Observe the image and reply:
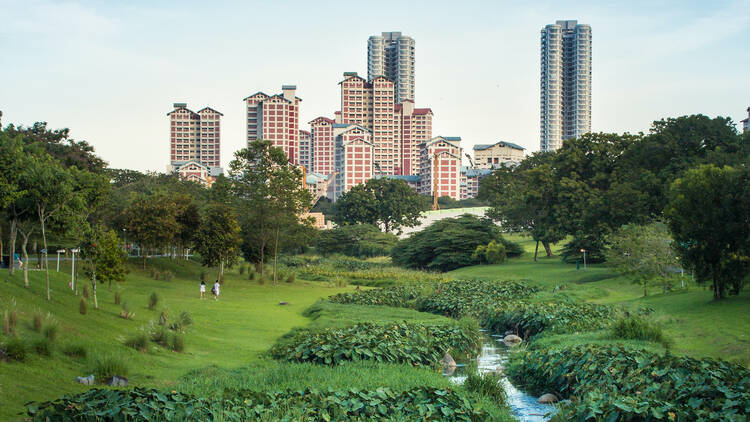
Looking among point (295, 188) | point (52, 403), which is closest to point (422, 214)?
point (295, 188)

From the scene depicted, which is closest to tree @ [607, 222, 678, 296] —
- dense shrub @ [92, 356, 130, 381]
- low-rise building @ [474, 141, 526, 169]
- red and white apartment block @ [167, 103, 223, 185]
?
dense shrub @ [92, 356, 130, 381]

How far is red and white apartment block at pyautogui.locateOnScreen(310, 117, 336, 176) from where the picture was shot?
193500 mm

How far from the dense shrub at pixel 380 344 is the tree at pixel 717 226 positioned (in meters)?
10.1

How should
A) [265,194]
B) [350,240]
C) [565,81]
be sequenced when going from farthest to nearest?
1. [565,81]
2. [350,240]
3. [265,194]

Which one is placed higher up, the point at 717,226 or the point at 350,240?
the point at 717,226

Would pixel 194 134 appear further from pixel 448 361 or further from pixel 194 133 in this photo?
pixel 448 361

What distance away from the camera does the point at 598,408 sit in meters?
11.9

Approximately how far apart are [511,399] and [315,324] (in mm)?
9647

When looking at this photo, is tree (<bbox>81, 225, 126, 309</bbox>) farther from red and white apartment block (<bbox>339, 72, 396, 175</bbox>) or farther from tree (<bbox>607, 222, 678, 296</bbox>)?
red and white apartment block (<bbox>339, 72, 396, 175</bbox>)

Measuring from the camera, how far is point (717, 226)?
24797 millimetres

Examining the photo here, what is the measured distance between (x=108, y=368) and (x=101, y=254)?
9.92 meters

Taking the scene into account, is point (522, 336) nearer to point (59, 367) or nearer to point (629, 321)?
point (629, 321)

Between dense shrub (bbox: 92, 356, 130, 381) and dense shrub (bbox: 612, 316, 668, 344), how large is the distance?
45.8 feet

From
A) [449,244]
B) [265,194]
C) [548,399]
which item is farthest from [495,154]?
[548,399]
